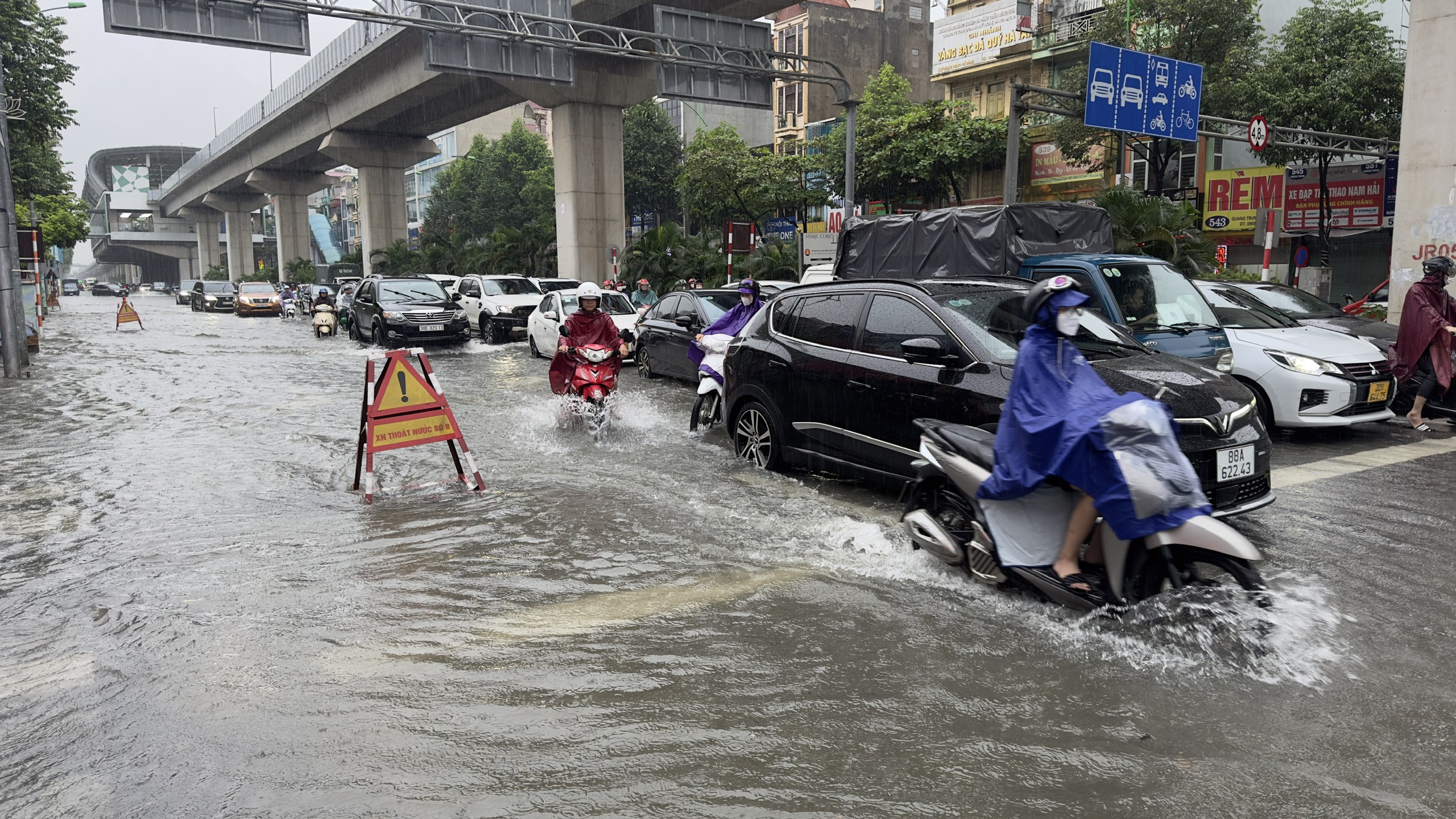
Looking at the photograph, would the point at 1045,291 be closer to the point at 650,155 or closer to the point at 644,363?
the point at 644,363

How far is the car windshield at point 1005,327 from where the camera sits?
Answer: 19.2 ft

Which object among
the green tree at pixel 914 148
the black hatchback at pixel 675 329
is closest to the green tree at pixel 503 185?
the green tree at pixel 914 148

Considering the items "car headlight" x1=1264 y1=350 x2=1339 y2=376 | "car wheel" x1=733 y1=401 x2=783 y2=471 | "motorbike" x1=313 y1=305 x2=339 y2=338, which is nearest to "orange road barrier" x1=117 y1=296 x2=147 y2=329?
"motorbike" x1=313 y1=305 x2=339 y2=338

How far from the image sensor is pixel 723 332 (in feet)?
33.1

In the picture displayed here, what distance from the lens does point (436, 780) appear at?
10.2 ft

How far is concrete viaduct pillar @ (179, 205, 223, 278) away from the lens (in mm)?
91562

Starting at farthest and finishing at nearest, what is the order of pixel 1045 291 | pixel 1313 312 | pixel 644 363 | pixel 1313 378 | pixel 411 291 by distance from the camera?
pixel 411 291 → pixel 644 363 → pixel 1313 312 → pixel 1313 378 → pixel 1045 291

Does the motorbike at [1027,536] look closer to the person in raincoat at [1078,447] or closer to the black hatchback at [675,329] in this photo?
the person in raincoat at [1078,447]

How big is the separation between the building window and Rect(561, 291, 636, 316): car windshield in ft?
83.7

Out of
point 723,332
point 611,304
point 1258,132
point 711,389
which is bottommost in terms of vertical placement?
point 711,389

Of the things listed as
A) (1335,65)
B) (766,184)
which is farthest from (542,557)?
(766,184)

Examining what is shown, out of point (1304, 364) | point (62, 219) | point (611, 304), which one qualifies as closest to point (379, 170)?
point (62, 219)

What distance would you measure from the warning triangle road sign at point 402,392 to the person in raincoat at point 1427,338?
359 inches

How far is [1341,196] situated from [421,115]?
32.7 m
